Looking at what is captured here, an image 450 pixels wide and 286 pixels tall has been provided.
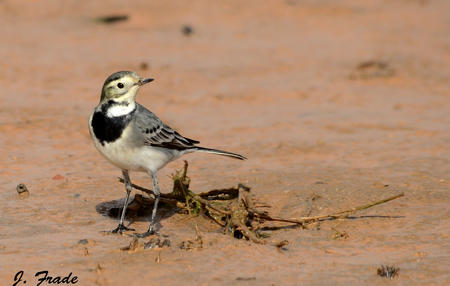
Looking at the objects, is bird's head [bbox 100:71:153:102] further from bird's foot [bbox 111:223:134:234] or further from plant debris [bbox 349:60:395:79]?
plant debris [bbox 349:60:395:79]

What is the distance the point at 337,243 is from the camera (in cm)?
746

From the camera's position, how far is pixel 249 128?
1241 centimetres

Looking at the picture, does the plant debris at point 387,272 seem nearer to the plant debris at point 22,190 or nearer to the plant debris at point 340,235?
the plant debris at point 340,235

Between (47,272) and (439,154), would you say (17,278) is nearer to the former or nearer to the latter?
(47,272)

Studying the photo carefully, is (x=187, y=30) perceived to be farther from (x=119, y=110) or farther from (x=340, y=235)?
(x=340, y=235)

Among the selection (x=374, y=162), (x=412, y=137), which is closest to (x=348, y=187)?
(x=374, y=162)

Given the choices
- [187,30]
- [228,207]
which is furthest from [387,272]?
[187,30]

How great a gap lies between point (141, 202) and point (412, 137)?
528 centimetres

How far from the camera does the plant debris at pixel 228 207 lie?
7648 mm

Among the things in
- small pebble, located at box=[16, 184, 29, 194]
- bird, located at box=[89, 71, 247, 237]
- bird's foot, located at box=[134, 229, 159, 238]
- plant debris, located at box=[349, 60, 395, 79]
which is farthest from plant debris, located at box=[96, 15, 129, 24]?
bird's foot, located at box=[134, 229, 159, 238]
